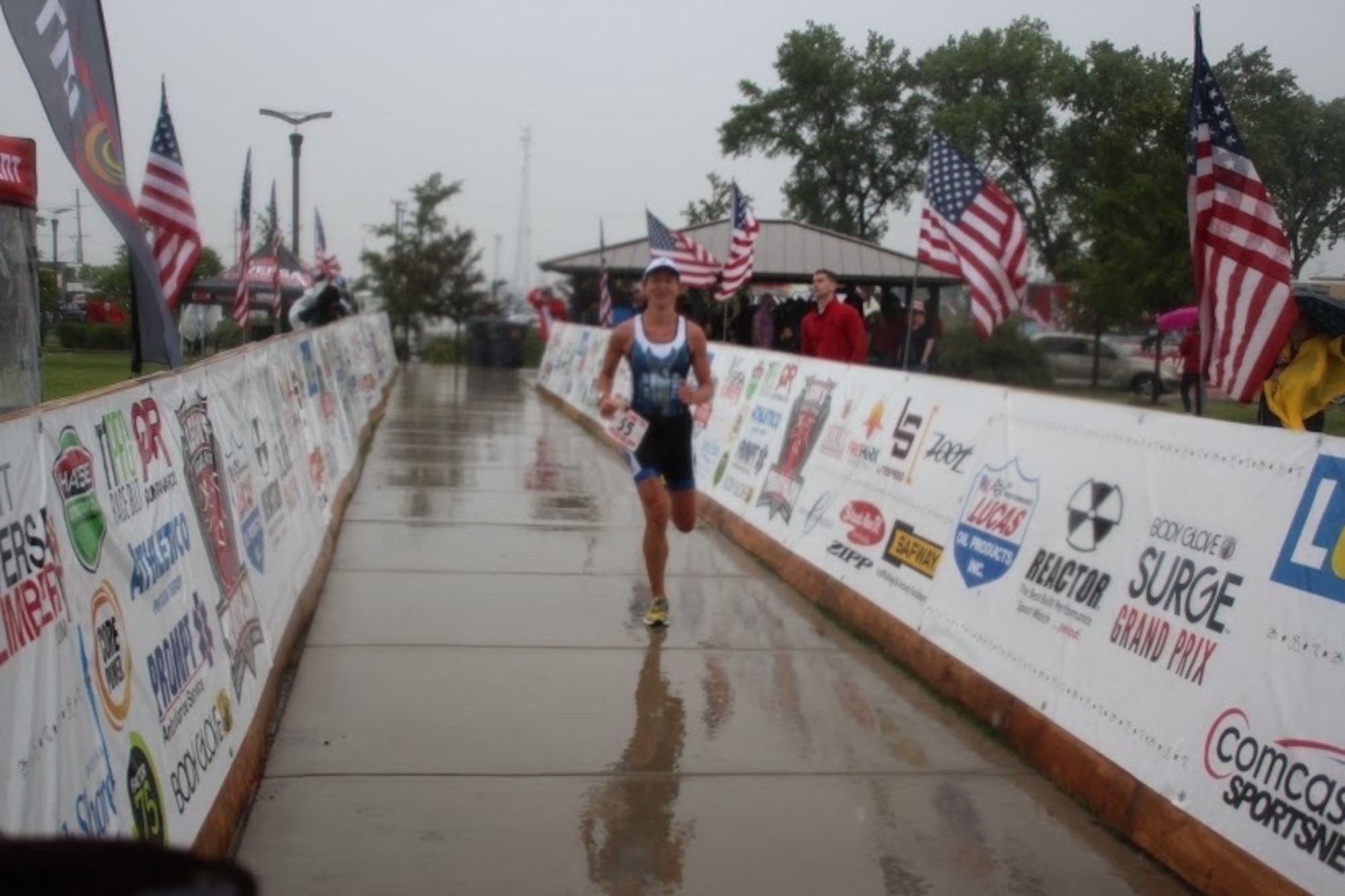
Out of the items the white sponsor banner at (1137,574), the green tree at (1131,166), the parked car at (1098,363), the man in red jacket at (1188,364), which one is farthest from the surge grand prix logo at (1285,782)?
the parked car at (1098,363)

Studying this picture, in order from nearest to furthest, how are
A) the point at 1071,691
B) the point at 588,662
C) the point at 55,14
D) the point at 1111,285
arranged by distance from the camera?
the point at 55,14
the point at 1071,691
the point at 588,662
the point at 1111,285

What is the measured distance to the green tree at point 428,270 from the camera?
146 ft

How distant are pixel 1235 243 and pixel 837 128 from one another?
77.9 ft

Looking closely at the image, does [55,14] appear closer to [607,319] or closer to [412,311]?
[607,319]

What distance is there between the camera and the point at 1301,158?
9.04m

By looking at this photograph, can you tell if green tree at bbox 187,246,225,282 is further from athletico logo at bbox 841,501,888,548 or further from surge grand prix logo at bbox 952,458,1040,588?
Answer: surge grand prix logo at bbox 952,458,1040,588

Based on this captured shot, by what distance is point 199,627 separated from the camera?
4.39 meters

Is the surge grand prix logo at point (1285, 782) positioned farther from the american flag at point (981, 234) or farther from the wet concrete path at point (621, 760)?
the american flag at point (981, 234)

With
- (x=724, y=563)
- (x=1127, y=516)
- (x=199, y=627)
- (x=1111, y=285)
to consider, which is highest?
(x=1111, y=285)

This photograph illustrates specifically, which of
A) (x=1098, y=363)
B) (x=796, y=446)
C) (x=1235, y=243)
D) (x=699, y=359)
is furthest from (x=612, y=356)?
(x=1098, y=363)

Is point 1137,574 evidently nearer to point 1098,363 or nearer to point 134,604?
point 134,604

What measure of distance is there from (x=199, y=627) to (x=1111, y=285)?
12.4 meters

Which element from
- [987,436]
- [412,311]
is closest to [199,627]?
[987,436]

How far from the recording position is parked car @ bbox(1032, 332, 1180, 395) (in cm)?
3478
